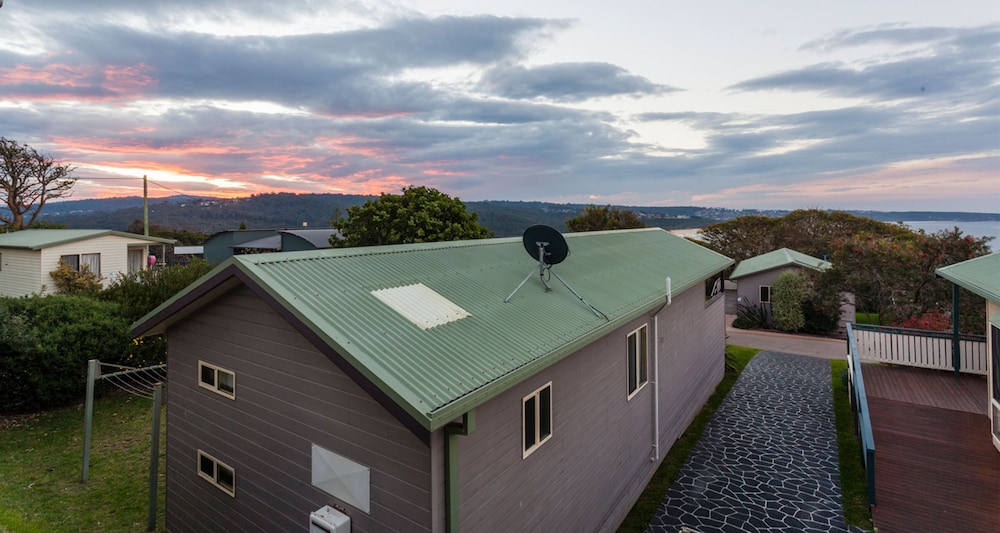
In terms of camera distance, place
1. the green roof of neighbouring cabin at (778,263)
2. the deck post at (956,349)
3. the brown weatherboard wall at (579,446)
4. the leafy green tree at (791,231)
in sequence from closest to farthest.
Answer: the brown weatherboard wall at (579,446), the deck post at (956,349), the green roof of neighbouring cabin at (778,263), the leafy green tree at (791,231)

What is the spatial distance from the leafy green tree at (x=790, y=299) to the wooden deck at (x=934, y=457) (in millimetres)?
13293

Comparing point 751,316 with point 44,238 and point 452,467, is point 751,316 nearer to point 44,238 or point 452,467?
point 452,467

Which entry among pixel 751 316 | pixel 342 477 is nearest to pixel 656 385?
pixel 342 477

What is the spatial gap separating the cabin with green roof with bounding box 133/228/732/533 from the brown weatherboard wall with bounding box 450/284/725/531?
0.03 meters

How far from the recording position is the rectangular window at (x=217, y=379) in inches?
233

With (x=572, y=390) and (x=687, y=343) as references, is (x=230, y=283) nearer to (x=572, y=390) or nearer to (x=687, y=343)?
(x=572, y=390)

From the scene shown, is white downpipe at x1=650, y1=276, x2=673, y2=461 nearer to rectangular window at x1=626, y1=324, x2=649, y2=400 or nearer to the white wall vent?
rectangular window at x1=626, y1=324, x2=649, y2=400

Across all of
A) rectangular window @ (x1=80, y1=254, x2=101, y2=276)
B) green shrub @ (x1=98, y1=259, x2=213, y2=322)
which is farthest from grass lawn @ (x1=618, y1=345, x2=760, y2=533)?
rectangular window @ (x1=80, y1=254, x2=101, y2=276)

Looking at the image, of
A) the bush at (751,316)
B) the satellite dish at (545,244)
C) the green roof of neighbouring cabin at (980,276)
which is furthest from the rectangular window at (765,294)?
the satellite dish at (545,244)

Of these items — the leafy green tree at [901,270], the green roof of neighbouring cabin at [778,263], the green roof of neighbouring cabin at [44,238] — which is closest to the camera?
the leafy green tree at [901,270]

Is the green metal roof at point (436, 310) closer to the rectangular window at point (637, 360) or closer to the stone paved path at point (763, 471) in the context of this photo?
the rectangular window at point (637, 360)

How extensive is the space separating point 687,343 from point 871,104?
22.0m

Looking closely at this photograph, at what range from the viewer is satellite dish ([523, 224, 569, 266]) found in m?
7.38

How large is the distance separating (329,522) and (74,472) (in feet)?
29.8
